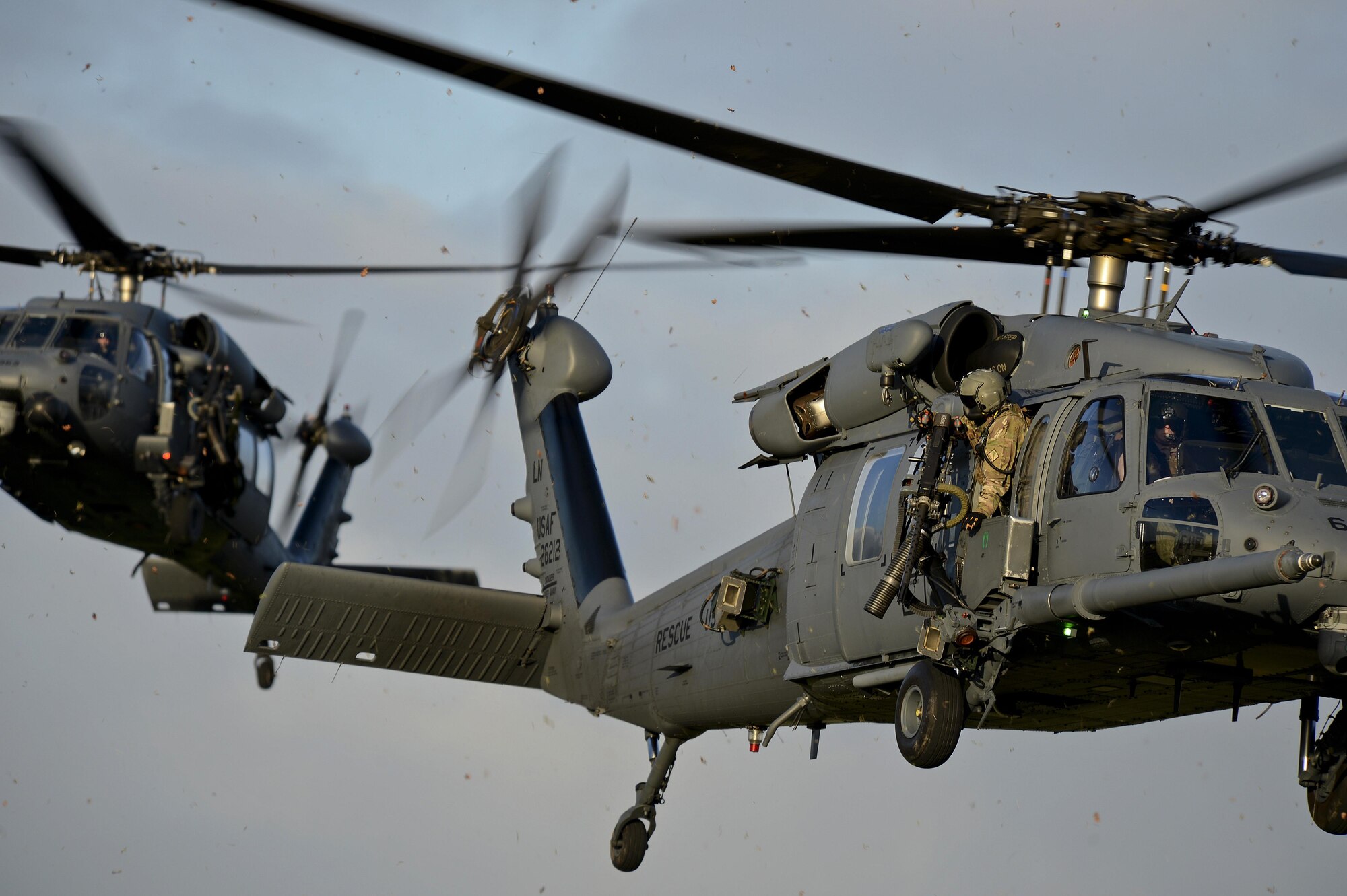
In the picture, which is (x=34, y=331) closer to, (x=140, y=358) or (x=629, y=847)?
(x=140, y=358)

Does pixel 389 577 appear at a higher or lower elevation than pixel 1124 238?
lower

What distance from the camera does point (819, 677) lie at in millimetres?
10828

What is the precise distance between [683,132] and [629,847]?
705cm

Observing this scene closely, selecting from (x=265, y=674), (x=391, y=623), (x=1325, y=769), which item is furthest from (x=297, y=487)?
(x=1325, y=769)

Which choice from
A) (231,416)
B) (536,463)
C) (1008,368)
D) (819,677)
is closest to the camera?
(1008,368)

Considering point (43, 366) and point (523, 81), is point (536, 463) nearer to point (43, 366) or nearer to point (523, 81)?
point (43, 366)

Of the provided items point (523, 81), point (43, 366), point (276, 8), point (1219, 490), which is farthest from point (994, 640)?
point (43, 366)

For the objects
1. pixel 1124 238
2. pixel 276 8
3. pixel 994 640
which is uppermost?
pixel 1124 238

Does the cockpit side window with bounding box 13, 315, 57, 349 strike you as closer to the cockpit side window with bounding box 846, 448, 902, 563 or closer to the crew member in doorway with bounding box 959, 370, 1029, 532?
the cockpit side window with bounding box 846, 448, 902, 563

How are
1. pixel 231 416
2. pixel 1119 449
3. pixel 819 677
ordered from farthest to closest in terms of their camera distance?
pixel 231 416, pixel 819 677, pixel 1119 449

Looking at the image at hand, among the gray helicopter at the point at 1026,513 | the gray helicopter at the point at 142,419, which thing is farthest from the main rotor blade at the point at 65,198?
the gray helicopter at the point at 1026,513

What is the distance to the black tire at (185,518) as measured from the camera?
1866 cm

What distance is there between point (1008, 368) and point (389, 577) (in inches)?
241

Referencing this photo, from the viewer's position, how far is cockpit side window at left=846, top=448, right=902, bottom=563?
405 inches
